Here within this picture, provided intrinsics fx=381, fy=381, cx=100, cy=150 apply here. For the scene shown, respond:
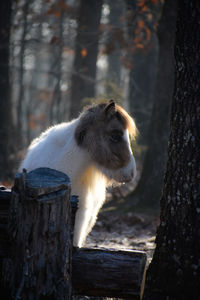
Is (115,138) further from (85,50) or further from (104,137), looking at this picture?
(85,50)

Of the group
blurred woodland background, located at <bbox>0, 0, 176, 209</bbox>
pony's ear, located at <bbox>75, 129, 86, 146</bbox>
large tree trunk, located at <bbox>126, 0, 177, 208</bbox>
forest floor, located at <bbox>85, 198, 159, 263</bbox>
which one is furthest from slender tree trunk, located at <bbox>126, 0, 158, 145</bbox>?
pony's ear, located at <bbox>75, 129, 86, 146</bbox>

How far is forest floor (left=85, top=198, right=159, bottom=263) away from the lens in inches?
249

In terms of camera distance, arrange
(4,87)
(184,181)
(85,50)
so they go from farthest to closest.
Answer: (85,50) < (4,87) < (184,181)

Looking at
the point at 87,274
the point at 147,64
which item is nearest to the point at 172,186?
the point at 87,274

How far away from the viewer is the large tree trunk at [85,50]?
1218cm

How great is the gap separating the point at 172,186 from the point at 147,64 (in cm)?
1187

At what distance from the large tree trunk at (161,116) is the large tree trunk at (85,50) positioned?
4147mm

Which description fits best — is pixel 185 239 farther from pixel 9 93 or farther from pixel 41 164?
pixel 9 93

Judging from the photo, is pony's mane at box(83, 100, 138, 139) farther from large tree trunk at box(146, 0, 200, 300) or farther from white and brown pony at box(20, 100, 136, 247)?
large tree trunk at box(146, 0, 200, 300)

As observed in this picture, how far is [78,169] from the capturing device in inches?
181

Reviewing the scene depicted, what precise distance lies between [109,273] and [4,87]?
8.86 m

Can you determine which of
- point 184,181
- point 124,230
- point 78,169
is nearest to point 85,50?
point 124,230

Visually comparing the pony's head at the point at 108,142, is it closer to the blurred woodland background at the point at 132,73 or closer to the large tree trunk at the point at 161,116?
the blurred woodland background at the point at 132,73

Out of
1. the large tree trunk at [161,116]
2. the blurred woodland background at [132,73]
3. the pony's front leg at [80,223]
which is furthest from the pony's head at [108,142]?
the large tree trunk at [161,116]
